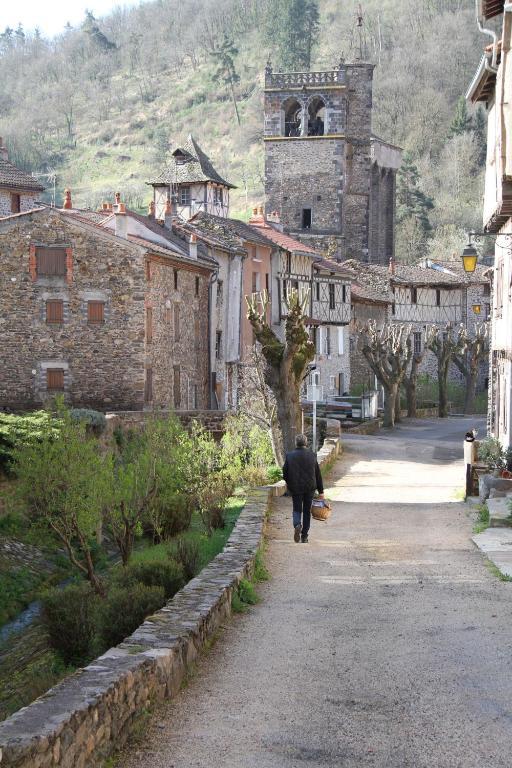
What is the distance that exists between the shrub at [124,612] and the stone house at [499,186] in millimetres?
10424

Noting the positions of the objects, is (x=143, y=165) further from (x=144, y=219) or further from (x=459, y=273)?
(x=144, y=219)

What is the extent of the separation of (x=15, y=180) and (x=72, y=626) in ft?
136

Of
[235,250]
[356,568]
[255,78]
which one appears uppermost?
[255,78]

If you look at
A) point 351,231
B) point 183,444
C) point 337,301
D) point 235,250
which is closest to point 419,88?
point 351,231

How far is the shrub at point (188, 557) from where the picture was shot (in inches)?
543

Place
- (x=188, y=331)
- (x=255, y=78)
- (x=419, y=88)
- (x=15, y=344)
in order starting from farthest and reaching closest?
(x=255, y=78)
(x=419, y=88)
(x=188, y=331)
(x=15, y=344)

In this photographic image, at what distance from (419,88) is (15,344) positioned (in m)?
86.9

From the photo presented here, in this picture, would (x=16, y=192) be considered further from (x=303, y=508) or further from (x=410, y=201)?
(x=410, y=201)

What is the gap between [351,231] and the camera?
3123 inches

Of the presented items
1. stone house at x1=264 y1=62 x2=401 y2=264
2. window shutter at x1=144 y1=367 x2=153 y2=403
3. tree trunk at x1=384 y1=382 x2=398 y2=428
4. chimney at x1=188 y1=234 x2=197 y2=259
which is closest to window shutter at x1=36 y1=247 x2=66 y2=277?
window shutter at x1=144 y1=367 x2=153 y2=403

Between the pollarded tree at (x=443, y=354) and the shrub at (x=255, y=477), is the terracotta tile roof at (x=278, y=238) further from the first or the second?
the shrub at (x=255, y=477)

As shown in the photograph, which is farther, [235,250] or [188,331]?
[235,250]

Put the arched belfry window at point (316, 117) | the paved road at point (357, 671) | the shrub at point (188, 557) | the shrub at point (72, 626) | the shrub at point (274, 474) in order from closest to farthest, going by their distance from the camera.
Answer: the paved road at point (357, 671), the shrub at point (72, 626), the shrub at point (188, 557), the shrub at point (274, 474), the arched belfry window at point (316, 117)

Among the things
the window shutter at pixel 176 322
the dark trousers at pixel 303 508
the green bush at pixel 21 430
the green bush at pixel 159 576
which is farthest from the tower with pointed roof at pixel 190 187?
the green bush at pixel 159 576
